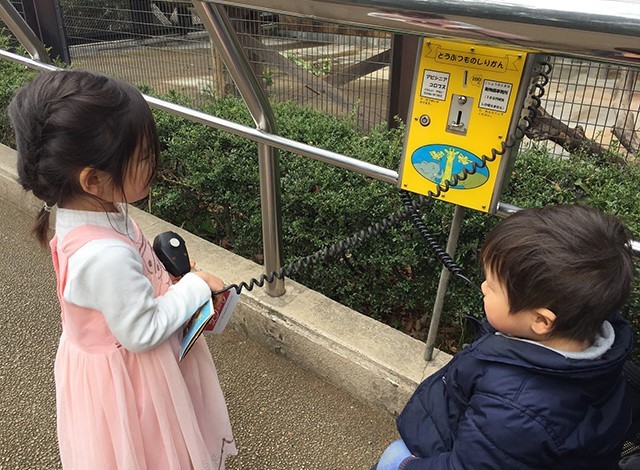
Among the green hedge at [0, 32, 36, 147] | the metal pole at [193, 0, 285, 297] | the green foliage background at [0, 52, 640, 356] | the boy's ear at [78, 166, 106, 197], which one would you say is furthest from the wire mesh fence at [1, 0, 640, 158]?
the boy's ear at [78, 166, 106, 197]

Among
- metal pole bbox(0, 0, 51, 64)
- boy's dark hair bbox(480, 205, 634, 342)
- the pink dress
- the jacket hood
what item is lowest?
the pink dress

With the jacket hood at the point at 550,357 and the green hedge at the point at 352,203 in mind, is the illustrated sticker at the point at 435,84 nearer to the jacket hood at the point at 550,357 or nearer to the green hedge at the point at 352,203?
the jacket hood at the point at 550,357

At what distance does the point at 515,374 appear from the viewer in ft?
3.65

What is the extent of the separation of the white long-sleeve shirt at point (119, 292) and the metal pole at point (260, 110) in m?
0.71

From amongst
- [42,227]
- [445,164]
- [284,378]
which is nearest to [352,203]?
[284,378]

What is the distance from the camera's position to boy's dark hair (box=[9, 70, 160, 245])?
1166 millimetres

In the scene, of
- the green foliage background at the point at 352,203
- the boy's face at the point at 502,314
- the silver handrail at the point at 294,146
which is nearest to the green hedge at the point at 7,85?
the green foliage background at the point at 352,203

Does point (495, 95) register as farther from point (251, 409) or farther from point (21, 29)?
point (21, 29)

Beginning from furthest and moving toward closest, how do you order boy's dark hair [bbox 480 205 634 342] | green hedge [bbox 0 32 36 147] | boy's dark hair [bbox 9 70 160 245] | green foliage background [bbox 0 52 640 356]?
green hedge [bbox 0 32 36 147]
green foliage background [bbox 0 52 640 356]
boy's dark hair [bbox 9 70 160 245]
boy's dark hair [bbox 480 205 634 342]

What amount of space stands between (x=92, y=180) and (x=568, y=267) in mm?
988

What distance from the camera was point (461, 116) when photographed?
4.74 ft

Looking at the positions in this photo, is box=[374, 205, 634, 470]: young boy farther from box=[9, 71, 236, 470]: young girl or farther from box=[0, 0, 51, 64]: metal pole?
box=[0, 0, 51, 64]: metal pole

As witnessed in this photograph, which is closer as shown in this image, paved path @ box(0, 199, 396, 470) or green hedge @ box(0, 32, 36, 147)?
paved path @ box(0, 199, 396, 470)

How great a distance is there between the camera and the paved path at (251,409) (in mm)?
2068
